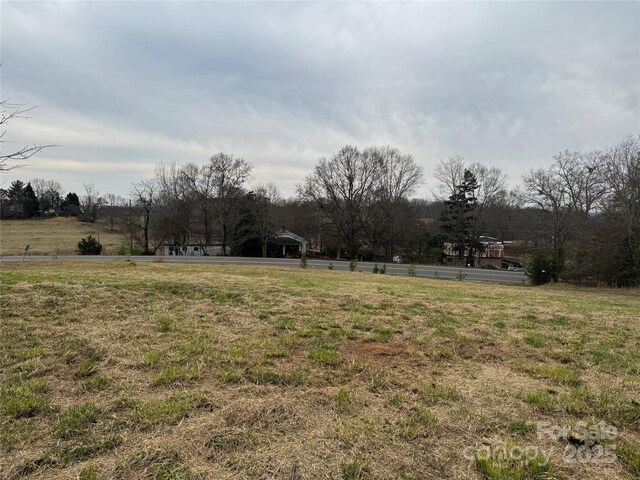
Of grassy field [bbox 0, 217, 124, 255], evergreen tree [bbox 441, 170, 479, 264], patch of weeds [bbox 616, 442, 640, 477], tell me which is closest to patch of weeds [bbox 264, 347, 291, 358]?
patch of weeds [bbox 616, 442, 640, 477]

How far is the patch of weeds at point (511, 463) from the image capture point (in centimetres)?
221

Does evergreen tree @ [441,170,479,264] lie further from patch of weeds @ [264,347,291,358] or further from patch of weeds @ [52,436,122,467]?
patch of weeds @ [52,436,122,467]

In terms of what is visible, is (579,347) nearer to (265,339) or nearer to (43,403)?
(265,339)

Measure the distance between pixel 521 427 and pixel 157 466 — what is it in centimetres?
255

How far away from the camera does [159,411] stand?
2834 millimetres

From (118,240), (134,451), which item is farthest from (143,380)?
(118,240)

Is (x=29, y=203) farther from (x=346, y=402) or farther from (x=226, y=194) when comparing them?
(x=346, y=402)

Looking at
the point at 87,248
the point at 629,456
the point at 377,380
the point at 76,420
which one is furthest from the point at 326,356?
the point at 87,248

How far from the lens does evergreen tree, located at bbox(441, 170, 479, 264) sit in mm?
45781

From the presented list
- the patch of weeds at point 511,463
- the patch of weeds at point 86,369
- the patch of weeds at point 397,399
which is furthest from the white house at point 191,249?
the patch of weeds at point 511,463

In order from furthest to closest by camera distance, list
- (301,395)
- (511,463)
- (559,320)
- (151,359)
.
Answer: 1. (559,320)
2. (151,359)
3. (301,395)
4. (511,463)

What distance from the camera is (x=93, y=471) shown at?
2.15 meters

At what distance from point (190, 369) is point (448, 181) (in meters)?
47.9

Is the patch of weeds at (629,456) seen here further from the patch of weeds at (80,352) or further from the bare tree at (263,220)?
the bare tree at (263,220)
